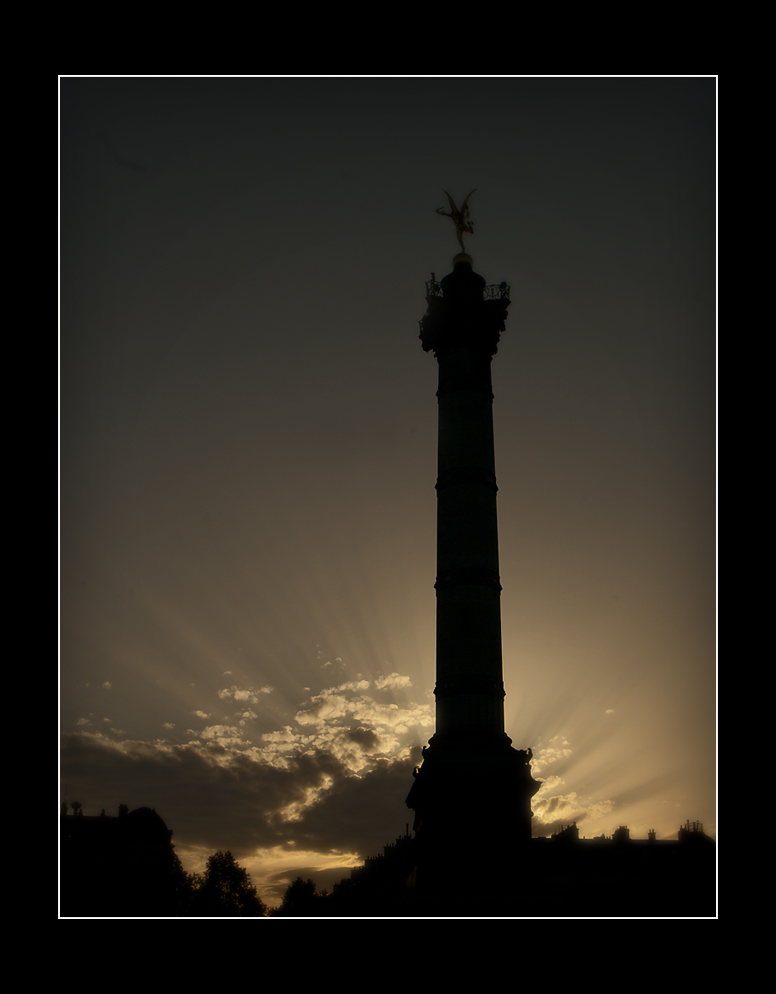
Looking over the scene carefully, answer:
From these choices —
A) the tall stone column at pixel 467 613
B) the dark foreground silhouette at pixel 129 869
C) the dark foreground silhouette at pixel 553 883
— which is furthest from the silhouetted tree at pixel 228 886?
the tall stone column at pixel 467 613

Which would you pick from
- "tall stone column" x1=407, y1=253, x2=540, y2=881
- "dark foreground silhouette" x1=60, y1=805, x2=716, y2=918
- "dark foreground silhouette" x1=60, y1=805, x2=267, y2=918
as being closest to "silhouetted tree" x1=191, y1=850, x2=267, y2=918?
"dark foreground silhouette" x1=60, y1=805, x2=267, y2=918

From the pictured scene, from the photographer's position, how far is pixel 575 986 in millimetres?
13523

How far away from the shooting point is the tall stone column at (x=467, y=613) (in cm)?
2936

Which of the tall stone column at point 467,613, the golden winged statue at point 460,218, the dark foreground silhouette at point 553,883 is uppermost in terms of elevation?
the golden winged statue at point 460,218

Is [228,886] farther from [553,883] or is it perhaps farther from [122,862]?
[553,883]

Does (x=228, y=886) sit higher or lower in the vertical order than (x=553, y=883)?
lower

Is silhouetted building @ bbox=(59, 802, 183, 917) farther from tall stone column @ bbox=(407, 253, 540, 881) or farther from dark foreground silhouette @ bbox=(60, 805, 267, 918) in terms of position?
tall stone column @ bbox=(407, 253, 540, 881)

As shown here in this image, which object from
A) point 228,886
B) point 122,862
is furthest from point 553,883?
point 228,886

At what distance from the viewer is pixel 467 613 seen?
108 ft

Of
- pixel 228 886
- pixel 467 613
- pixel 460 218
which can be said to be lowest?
pixel 228 886

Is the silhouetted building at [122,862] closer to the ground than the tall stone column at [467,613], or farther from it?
closer to the ground

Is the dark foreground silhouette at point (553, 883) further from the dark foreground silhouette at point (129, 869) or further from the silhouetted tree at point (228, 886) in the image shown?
the silhouetted tree at point (228, 886)

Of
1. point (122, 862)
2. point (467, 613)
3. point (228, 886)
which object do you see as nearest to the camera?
point (467, 613)

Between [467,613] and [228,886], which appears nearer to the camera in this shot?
[467,613]
